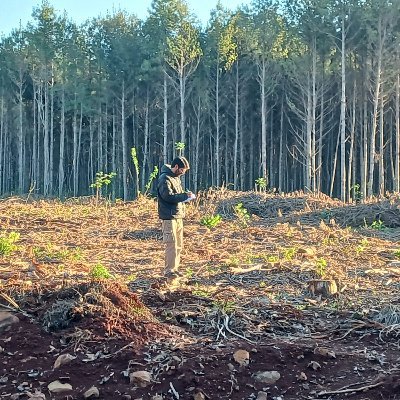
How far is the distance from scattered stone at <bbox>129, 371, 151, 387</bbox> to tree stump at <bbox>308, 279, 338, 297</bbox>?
3020mm

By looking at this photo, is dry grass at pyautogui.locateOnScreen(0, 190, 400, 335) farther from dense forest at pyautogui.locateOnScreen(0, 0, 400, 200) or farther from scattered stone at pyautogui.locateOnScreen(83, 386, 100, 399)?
dense forest at pyautogui.locateOnScreen(0, 0, 400, 200)

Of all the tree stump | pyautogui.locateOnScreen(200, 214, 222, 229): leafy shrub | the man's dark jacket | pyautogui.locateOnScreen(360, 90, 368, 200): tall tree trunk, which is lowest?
the tree stump

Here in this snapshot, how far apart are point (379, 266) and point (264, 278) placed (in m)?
2.26

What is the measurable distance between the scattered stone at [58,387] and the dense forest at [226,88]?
2365 centimetres

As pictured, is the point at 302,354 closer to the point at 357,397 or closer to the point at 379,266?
the point at 357,397

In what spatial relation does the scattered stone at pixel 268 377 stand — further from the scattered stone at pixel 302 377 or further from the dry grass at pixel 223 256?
the dry grass at pixel 223 256

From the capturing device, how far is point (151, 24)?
3325 centimetres

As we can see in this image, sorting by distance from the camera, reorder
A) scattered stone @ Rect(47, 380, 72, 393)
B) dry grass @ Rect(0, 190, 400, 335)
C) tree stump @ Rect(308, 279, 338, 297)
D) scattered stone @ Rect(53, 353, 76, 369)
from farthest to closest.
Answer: tree stump @ Rect(308, 279, 338, 297) → dry grass @ Rect(0, 190, 400, 335) → scattered stone @ Rect(53, 353, 76, 369) → scattered stone @ Rect(47, 380, 72, 393)

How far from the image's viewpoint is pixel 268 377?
13.2 ft

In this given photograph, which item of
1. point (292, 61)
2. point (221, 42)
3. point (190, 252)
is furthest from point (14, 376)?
point (221, 42)

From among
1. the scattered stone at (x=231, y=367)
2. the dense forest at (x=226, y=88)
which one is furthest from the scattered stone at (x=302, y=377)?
the dense forest at (x=226, y=88)

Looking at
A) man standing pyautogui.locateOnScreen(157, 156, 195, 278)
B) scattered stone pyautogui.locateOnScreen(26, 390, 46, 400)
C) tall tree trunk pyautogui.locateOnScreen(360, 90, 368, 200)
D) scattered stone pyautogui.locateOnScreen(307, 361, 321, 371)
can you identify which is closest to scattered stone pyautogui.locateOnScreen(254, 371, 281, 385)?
scattered stone pyautogui.locateOnScreen(307, 361, 321, 371)

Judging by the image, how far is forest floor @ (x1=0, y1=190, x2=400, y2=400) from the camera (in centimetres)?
395

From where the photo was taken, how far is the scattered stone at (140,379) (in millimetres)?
3939
